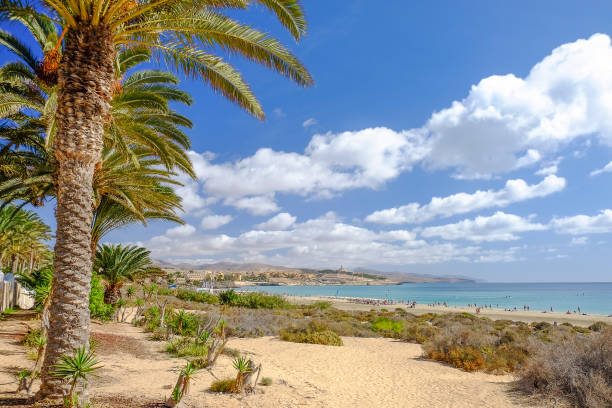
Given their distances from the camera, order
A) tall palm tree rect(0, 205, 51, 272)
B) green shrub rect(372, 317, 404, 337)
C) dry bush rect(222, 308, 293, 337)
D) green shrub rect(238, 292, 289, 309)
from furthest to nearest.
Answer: green shrub rect(238, 292, 289, 309) < tall palm tree rect(0, 205, 51, 272) < green shrub rect(372, 317, 404, 337) < dry bush rect(222, 308, 293, 337)

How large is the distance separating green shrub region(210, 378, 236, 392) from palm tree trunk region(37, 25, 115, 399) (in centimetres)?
358

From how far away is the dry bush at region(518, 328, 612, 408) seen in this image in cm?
842

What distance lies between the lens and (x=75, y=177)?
5.92 m

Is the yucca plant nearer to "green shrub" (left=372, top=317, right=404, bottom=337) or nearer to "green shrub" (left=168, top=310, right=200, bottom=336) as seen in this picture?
"green shrub" (left=168, top=310, right=200, bottom=336)

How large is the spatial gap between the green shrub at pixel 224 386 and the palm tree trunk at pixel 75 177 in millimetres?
3583

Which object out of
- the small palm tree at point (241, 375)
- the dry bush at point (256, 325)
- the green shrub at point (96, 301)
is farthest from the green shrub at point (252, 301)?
the small palm tree at point (241, 375)

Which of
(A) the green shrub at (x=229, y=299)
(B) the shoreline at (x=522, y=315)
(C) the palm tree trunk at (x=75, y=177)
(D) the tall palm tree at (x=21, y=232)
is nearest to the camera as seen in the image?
(C) the palm tree trunk at (x=75, y=177)

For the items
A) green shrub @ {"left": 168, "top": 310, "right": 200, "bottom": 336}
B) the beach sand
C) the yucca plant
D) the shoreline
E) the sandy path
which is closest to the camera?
the yucca plant

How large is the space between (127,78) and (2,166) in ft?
17.5

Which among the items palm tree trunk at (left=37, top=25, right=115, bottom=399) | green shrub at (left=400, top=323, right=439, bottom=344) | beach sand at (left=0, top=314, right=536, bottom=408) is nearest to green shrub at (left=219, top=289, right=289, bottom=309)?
green shrub at (left=400, top=323, right=439, bottom=344)

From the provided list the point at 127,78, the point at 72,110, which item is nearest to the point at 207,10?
the point at 72,110

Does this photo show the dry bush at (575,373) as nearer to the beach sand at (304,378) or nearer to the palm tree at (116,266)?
the beach sand at (304,378)

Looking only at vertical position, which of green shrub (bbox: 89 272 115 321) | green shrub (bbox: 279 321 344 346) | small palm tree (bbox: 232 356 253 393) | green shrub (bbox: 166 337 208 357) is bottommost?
green shrub (bbox: 279 321 344 346)

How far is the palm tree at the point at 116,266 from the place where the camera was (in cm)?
1911
